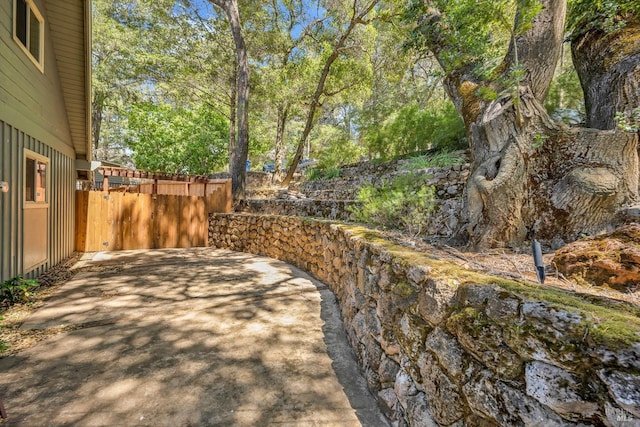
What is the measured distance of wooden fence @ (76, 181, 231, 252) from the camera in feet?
22.7

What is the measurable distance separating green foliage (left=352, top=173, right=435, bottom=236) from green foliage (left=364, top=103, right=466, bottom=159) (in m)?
4.35

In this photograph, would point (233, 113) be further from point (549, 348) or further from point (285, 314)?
point (549, 348)

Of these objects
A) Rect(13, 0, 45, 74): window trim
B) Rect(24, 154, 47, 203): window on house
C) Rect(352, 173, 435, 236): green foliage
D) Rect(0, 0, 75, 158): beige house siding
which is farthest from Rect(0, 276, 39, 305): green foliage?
Rect(352, 173, 435, 236): green foliage

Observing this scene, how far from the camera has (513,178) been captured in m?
2.77

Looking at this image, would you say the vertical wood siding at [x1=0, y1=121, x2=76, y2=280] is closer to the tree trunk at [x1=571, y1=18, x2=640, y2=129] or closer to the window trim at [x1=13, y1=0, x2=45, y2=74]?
the window trim at [x1=13, y1=0, x2=45, y2=74]

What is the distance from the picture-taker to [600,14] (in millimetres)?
3186

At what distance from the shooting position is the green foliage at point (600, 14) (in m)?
3.00

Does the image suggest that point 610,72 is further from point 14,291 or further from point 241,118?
point 241,118

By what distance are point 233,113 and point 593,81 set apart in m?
12.9

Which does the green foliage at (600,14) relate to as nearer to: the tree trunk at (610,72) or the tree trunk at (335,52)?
the tree trunk at (610,72)

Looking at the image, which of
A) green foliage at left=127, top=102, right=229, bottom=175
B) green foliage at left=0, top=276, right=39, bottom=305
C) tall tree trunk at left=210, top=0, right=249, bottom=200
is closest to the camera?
green foliage at left=0, top=276, right=39, bottom=305

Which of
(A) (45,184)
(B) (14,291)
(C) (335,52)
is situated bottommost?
(B) (14,291)

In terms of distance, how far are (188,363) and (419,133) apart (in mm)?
8686

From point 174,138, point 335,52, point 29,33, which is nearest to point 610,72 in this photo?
point 29,33
